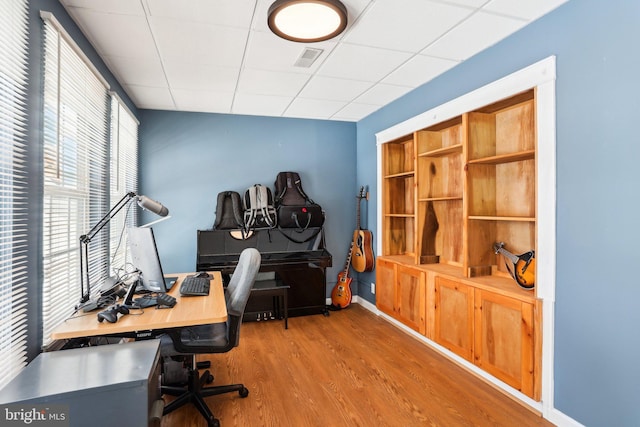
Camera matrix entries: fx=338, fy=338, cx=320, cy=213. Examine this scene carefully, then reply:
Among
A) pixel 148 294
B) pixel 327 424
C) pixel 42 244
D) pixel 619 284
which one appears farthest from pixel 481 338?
pixel 42 244

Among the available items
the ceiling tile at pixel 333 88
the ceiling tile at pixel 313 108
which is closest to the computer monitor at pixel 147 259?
the ceiling tile at pixel 333 88

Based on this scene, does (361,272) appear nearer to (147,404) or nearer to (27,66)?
(147,404)

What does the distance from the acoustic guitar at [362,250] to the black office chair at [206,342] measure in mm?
2163

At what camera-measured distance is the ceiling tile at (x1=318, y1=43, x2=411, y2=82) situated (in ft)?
8.41

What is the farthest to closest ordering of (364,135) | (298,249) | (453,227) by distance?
(364,135) < (298,249) < (453,227)

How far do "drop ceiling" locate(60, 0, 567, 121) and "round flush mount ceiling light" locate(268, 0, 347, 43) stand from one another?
0.09m

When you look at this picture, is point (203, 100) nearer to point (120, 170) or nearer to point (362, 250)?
point (120, 170)

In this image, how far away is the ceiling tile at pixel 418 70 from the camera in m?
2.74

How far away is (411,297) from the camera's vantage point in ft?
10.9

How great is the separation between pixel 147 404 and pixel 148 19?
2.14 m

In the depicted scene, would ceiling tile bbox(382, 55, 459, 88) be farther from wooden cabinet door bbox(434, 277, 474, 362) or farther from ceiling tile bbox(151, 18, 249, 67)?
wooden cabinet door bbox(434, 277, 474, 362)

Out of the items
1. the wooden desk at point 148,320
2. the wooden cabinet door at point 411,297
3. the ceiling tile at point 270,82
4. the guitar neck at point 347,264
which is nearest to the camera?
the wooden desk at point 148,320

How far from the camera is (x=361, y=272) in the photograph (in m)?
4.42

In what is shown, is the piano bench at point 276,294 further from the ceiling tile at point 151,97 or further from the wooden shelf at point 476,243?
the ceiling tile at point 151,97
